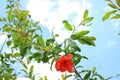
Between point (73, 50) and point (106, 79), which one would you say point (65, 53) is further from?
point (106, 79)

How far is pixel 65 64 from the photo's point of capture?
7.39ft

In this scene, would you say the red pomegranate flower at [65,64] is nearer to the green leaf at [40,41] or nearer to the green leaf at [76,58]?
the green leaf at [76,58]

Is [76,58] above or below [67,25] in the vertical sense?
below

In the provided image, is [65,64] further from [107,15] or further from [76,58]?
[107,15]

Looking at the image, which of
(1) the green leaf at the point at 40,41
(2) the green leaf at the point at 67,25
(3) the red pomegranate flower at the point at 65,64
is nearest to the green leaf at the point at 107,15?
(2) the green leaf at the point at 67,25

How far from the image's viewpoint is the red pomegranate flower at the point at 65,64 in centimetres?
221

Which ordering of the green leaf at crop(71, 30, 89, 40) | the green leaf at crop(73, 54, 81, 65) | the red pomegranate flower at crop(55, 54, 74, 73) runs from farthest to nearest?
1. the green leaf at crop(73, 54, 81, 65)
2. the green leaf at crop(71, 30, 89, 40)
3. the red pomegranate flower at crop(55, 54, 74, 73)

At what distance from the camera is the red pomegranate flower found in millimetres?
2207

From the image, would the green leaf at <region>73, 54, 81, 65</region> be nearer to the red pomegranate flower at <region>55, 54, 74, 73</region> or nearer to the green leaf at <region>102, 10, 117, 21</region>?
the red pomegranate flower at <region>55, 54, 74, 73</region>

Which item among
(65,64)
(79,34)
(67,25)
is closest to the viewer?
(65,64)

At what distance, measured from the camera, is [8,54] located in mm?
4234

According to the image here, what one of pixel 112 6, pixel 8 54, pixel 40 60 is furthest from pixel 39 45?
pixel 8 54

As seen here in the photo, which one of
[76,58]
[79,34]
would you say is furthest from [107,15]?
[76,58]

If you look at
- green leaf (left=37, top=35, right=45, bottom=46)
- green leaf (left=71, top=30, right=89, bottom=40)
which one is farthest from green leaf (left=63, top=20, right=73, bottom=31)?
green leaf (left=37, top=35, right=45, bottom=46)
